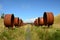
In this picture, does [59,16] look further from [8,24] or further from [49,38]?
[49,38]

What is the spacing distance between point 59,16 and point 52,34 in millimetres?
113932

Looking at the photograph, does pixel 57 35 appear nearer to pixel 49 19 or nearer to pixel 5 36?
pixel 5 36

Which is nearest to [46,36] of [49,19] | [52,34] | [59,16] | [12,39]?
[52,34]

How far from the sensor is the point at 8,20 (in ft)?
83.0

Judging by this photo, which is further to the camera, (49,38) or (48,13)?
(48,13)

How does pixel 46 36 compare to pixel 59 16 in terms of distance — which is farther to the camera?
pixel 59 16

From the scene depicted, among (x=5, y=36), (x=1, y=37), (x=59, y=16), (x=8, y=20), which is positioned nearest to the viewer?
(x=1, y=37)

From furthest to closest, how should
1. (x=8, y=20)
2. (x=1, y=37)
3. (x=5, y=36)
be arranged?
(x=8, y=20) → (x=5, y=36) → (x=1, y=37)

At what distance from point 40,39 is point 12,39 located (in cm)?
245

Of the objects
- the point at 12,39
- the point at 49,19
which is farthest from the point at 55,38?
the point at 49,19

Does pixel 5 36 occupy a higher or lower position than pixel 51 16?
lower

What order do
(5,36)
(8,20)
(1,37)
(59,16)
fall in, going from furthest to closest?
(59,16), (8,20), (5,36), (1,37)

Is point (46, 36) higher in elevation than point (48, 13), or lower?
lower

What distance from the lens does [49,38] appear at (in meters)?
15.4
